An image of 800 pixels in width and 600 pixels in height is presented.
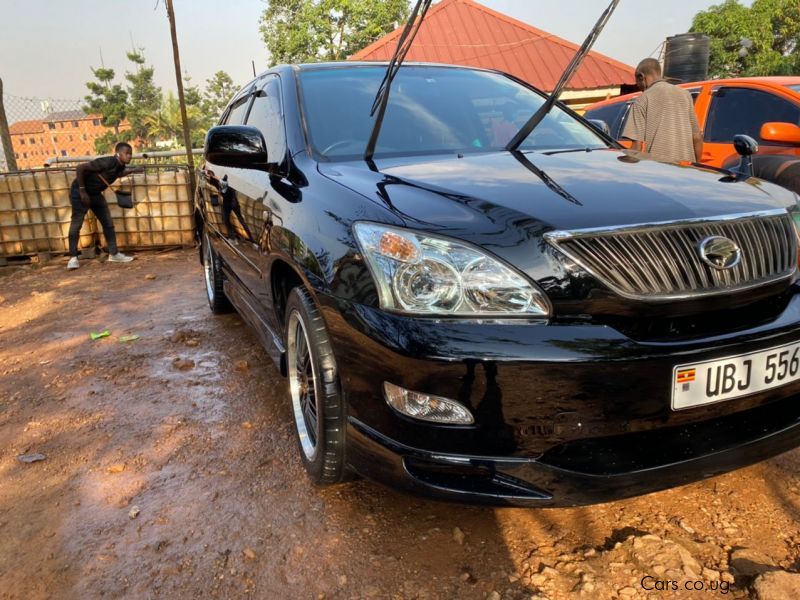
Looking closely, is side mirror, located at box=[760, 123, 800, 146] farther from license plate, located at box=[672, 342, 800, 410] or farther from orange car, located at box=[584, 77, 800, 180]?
license plate, located at box=[672, 342, 800, 410]

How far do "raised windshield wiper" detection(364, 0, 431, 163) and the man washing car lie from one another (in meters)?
6.05

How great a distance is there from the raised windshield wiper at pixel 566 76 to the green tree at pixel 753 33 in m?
32.9

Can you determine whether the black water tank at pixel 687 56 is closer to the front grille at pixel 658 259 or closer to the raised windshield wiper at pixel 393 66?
the raised windshield wiper at pixel 393 66

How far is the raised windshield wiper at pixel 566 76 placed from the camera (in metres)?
2.37

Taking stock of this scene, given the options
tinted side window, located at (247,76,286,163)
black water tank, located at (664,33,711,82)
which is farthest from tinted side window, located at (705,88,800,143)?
black water tank, located at (664,33,711,82)

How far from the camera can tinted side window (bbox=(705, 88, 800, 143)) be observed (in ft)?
16.3

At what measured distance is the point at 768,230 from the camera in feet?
6.29

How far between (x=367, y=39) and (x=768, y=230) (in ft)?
103

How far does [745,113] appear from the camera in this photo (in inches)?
209

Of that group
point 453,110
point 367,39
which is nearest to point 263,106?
point 453,110

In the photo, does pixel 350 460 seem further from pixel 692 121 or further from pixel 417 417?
pixel 692 121

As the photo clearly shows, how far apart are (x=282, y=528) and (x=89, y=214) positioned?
755 cm

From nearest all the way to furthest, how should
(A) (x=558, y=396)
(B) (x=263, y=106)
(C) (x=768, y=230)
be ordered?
(A) (x=558, y=396) < (C) (x=768, y=230) < (B) (x=263, y=106)

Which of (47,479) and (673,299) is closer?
(673,299)
